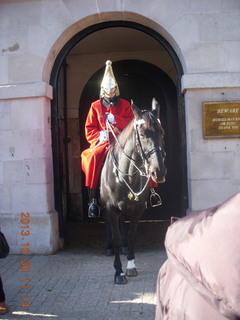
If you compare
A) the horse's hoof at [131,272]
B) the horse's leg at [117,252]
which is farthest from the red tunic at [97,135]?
the horse's hoof at [131,272]

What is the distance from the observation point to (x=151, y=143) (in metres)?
4.05

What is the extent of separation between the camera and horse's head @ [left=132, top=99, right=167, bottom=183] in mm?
3959

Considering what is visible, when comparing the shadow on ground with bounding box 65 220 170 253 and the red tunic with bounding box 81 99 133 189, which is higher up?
the red tunic with bounding box 81 99 133 189

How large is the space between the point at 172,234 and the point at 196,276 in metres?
Result: 0.20

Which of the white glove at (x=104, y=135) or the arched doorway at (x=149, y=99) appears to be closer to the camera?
the white glove at (x=104, y=135)

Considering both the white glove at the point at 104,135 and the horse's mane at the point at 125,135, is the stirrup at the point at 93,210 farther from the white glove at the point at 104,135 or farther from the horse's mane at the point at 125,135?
the horse's mane at the point at 125,135

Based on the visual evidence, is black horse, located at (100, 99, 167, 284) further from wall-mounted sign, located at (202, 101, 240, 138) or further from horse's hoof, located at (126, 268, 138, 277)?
wall-mounted sign, located at (202, 101, 240, 138)

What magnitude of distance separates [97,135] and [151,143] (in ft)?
5.73

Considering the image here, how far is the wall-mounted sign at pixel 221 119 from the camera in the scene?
556 centimetres

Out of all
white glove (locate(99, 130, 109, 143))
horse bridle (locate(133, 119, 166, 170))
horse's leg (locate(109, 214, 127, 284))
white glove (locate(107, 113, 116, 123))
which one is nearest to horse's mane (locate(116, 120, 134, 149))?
horse bridle (locate(133, 119, 166, 170))

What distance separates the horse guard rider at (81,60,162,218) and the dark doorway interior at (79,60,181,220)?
118 inches

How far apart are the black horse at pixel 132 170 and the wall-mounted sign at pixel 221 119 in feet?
4.85

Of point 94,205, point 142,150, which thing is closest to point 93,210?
point 94,205

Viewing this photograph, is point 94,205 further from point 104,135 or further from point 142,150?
point 142,150
